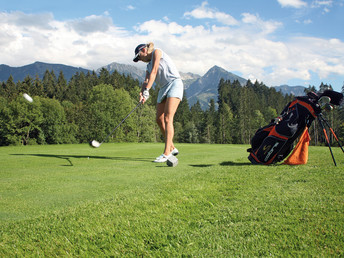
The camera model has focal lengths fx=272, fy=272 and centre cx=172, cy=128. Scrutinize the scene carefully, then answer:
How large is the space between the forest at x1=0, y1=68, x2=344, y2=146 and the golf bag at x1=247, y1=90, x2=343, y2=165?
44561 mm

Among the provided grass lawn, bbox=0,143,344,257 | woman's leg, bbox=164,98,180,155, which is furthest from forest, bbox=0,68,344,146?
grass lawn, bbox=0,143,344,257

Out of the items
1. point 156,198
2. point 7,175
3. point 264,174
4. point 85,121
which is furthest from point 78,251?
point 85,121

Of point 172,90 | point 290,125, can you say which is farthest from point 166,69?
point 290,125

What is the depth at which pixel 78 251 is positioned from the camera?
2.01 m

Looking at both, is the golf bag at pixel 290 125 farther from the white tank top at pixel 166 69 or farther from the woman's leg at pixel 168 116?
the white tank top at pixel 166 69

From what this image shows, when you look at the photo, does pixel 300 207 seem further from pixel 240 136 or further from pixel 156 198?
pixel 240 136

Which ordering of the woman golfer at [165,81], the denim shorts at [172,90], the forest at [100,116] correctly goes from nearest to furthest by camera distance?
the woman golfer at [165,81], the denim shorts at [172,90], the forest at [100,116]

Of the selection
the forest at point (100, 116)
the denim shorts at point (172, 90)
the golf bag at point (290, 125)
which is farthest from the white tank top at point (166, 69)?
the forest at point (100, 116)

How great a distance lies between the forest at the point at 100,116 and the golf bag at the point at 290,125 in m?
44.6

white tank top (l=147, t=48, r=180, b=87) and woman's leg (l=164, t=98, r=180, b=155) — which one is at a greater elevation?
white tank top (l=147, t=48, r=180, b=87)

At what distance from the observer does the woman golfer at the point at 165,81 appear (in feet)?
22.6

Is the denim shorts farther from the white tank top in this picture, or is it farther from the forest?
the forest

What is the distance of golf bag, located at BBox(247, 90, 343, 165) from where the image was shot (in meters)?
5.69

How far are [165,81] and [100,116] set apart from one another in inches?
2253
